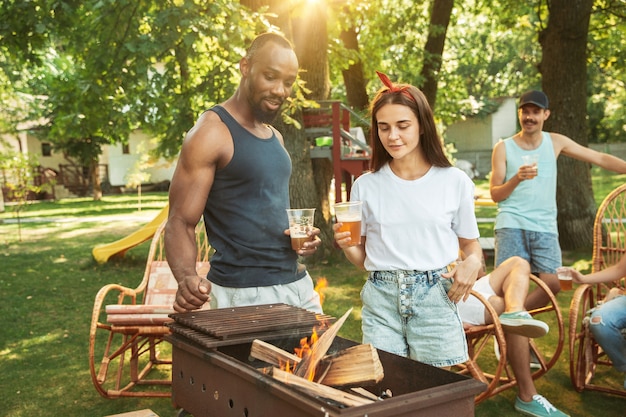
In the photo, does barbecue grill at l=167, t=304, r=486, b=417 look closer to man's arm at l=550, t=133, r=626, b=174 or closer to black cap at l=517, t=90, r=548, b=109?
black cap at l=517, t=90, r=548, b=109

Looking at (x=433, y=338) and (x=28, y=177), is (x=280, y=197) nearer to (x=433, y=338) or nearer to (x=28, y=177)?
(x=433, y=338)

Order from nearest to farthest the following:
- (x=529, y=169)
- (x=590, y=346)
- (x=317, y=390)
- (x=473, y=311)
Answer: (x=317, y=390) < (x=473, y=311) < (x=529, y=169) < (x=590, y=346)

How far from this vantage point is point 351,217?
111 inches

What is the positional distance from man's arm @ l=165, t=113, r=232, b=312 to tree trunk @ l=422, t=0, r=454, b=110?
1186 centimetres

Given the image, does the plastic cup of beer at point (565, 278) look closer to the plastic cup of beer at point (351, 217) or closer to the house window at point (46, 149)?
the plastic cup of beer at point (351, 217)

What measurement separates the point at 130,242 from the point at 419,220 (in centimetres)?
875

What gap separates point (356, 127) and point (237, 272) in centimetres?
1224

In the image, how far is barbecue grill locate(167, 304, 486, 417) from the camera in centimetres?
199

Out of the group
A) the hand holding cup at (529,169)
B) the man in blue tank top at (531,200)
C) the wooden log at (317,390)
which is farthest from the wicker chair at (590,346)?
the wooden log at (317,390)

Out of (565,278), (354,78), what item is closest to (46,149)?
(354,78)

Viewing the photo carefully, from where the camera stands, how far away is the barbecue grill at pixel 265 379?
1992 millimetres

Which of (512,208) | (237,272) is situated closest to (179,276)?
(237,272)

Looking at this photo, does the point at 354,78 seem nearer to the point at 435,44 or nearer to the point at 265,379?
the point at 435,44

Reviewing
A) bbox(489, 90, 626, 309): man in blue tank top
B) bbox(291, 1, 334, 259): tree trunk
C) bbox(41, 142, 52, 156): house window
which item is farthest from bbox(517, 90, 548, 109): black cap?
bbox(41, 142, 52, 156): house window
